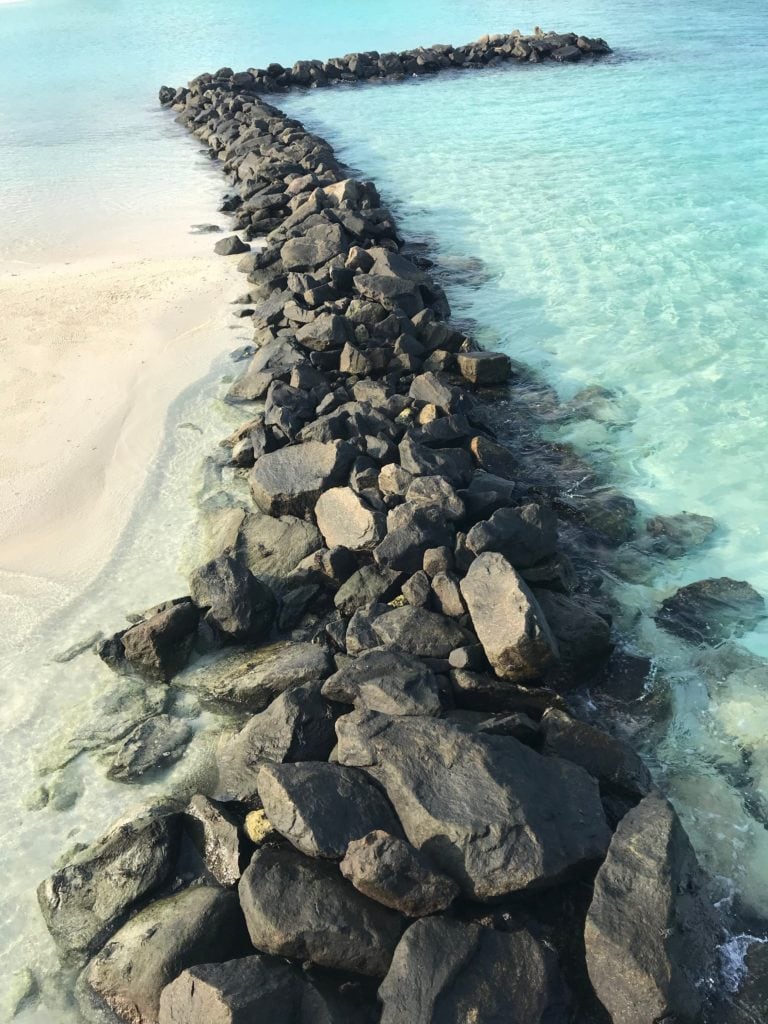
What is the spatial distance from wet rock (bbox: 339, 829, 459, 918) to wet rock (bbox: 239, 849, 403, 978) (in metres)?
0.09

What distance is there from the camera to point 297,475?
261 inches

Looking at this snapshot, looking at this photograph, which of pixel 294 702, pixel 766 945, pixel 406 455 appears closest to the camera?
pixel 766 945

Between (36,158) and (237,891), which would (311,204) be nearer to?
(36,158)

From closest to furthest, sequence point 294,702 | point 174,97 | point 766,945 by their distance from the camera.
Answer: point 766,945
point 294,702
point 174,97

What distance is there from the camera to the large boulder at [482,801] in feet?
11.7

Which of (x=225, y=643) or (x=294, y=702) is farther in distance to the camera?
(x=225, y=643)

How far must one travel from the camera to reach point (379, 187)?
1571cm

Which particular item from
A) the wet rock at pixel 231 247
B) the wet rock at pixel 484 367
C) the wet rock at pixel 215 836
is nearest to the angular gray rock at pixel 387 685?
the wet rock at pixel 215 836

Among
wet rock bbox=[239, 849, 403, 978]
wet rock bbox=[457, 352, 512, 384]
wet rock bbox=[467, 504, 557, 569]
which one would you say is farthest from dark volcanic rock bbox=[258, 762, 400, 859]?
wet rock bbox=[457, 352, 512, 384]

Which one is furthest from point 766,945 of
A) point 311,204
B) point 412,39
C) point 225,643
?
point 412,39

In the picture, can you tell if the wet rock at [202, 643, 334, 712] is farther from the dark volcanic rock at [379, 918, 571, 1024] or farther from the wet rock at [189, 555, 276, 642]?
the dark volcanic rock at [379, 918, 571, 1024]

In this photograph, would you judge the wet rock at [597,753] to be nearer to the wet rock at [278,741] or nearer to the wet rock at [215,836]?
the wet rock at [278,741]

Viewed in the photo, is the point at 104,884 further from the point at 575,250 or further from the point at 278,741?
the point at 575,250

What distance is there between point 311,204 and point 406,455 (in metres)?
7.36
